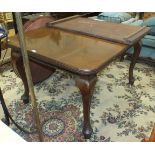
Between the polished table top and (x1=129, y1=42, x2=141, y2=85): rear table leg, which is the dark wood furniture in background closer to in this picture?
the polished table top

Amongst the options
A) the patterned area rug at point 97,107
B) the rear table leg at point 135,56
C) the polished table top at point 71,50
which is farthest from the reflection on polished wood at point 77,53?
the rear table leg at point 135,56

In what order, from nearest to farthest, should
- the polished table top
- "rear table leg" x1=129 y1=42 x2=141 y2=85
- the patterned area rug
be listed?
1. the polished table top
2. the patterned area rug
3. "rear table leg" x1=129 y1=42 x2=141 y2=85

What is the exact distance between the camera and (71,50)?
4.45 ft

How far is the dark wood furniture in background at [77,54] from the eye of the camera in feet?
3.94

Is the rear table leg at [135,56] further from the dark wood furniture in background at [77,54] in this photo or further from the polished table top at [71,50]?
the polished table top at [71,50]

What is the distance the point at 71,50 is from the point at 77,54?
2.9 inches

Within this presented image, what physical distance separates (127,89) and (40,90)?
2.90 feet

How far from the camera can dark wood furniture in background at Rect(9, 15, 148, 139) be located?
1202 millimetres

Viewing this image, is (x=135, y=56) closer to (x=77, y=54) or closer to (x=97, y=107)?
(x=97, y=107)

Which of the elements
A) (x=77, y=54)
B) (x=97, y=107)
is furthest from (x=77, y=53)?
(x=97, y=107)

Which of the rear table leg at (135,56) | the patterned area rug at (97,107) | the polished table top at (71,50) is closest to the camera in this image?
the polished table top at (71,50)

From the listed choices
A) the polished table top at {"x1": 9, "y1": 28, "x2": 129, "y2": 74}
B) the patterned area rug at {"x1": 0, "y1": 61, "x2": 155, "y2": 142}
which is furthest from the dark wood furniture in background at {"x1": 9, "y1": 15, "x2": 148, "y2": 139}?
the patterned area rug at {"x1": 0, "y1": 61, "x2": 155, "y2": 142}

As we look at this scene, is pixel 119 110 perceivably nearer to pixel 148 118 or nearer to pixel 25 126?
pixel 148 118

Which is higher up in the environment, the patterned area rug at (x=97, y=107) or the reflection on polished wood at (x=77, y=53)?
the reflection on polished wood at (x=77, y=53)
